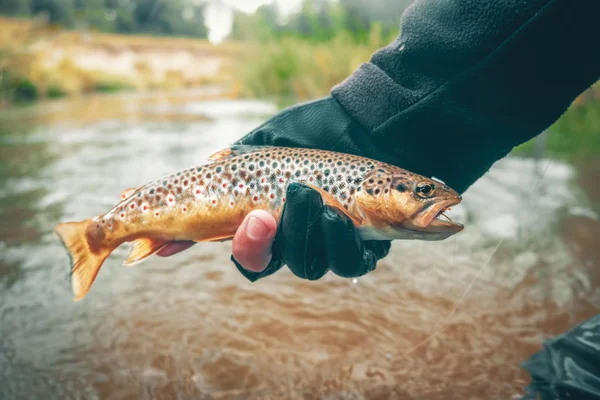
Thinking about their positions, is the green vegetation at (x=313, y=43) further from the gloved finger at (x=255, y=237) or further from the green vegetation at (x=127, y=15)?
the green vegetation at (x=127, y=15)

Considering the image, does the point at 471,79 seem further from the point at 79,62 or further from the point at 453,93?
the point at 79,62

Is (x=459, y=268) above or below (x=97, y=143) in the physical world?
above

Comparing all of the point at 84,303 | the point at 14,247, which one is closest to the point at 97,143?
the point at 14,247

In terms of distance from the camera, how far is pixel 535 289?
3.33 meters

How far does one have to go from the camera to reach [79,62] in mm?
29500

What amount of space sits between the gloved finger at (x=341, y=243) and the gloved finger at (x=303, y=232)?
0.14ft

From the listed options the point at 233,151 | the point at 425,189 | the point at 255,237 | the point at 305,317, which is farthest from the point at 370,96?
the point at 305,317

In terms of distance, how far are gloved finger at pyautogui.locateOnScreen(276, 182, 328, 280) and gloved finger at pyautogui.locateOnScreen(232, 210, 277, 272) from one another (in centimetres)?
6

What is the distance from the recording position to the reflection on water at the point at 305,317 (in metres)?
2.46

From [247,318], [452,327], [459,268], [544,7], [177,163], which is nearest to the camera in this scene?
[544,7]

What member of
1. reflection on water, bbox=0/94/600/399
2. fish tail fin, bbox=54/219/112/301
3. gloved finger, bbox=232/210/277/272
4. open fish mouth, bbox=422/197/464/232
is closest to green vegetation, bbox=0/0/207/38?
reflection on water, bbox=0/94/600/399

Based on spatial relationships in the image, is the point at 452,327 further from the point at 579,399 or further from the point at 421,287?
the point at 579,399

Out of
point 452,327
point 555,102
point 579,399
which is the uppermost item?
point 555,102

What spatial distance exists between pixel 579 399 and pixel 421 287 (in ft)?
5.07
